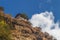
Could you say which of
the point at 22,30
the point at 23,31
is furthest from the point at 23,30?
the point at 22,30

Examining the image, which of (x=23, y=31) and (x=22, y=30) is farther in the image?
(x=23, y=31)

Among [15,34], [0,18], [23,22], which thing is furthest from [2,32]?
[23,22]

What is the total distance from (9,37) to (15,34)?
34386 millimetres

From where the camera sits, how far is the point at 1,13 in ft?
446

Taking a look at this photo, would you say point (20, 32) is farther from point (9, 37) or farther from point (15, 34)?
point (9, 37)

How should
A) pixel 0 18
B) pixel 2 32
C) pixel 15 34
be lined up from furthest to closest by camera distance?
pixel 0 18
pixel 15 34
pixel 2 32

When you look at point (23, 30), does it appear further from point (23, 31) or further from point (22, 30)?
point (22, 30)

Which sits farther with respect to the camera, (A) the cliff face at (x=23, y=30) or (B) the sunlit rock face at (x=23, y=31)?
(A) the cliff face at (x=23, y=30)

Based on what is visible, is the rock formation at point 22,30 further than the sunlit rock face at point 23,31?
Yes

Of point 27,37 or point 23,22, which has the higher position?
point 23,22

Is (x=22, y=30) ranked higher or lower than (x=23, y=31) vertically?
higher

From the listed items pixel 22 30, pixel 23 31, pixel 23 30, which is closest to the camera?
pixel 22 30

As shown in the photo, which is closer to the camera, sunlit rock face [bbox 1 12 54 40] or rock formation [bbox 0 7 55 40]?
sunlit rock face [bbox 1 12 54 40]

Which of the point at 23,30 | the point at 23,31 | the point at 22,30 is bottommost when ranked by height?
the point at 23,31
